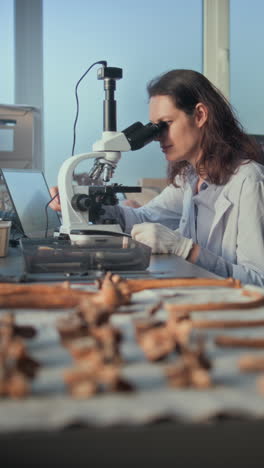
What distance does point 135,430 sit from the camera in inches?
23.9

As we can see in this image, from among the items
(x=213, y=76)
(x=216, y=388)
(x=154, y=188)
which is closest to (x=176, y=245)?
(x=216, y=388)

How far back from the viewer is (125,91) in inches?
195

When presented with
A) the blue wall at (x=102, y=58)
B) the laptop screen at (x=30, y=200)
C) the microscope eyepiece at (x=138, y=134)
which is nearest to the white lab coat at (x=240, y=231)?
the microscope eyepiece at (x=138, y=134)

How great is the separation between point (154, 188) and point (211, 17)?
1.64 meters

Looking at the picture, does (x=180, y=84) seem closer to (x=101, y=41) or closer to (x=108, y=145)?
(x=108, y=145)

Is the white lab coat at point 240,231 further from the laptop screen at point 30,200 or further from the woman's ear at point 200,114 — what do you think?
the laptop screen at point 30,200

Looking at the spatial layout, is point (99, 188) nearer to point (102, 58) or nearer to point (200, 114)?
point (200, 114)

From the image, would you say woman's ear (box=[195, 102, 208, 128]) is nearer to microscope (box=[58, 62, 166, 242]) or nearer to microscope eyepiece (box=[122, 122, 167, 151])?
microscope eyepiece (box=[122, 122, 167, 151])

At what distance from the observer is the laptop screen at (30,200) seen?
2.39m

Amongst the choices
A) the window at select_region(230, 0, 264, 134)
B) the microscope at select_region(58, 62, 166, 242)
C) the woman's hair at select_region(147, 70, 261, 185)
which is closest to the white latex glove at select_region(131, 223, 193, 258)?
the microscope at select_region(58, 62, 166, 242)

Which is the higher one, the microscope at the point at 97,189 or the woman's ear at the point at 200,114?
the woman's ear at the point at 200,114

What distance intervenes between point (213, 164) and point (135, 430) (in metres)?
1.76

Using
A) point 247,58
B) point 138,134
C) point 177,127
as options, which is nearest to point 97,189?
point 138,134

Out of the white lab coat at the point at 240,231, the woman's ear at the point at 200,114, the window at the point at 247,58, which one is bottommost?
the white lab coat at the point at 240,231
